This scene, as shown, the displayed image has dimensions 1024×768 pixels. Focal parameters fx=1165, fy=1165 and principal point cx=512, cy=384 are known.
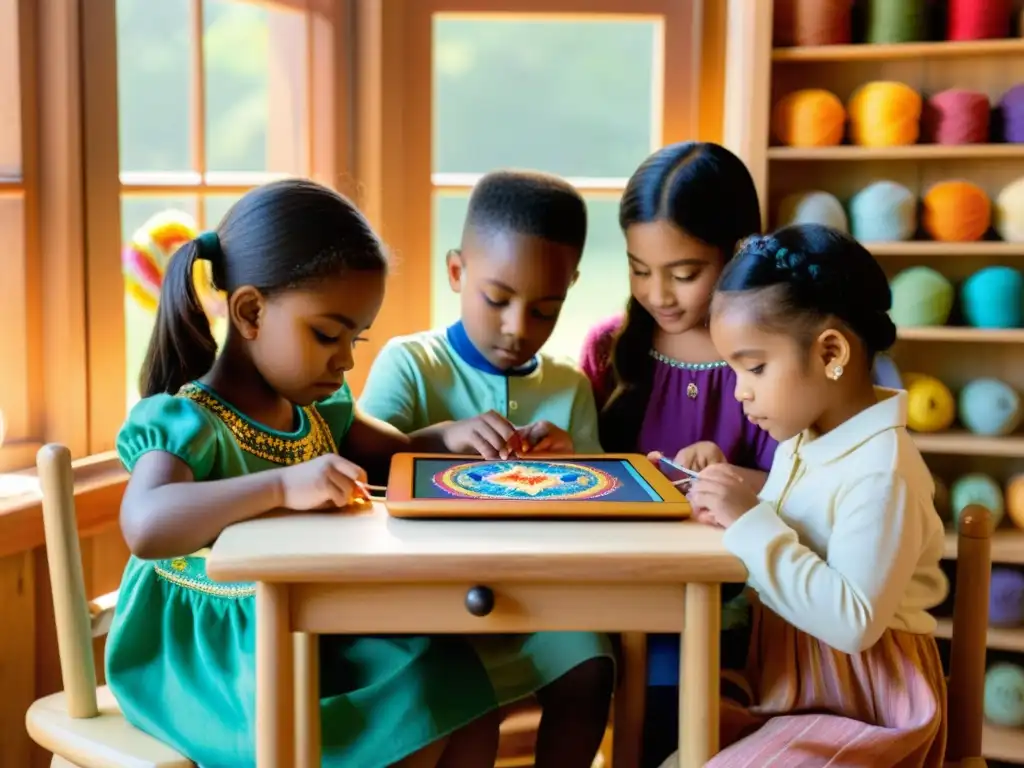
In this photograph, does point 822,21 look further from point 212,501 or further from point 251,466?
point 212,501

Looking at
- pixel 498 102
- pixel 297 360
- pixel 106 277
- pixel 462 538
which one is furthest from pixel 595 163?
pixel 462 538

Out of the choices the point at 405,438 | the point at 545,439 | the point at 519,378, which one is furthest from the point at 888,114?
the point at 405,438

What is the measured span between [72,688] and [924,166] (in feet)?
5.67

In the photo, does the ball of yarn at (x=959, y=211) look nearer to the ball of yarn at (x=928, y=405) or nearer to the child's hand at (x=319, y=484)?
the ball of yarn at (x=928, y=405)

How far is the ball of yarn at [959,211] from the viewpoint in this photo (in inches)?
82.4

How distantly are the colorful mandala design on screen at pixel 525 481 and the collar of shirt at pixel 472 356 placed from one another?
0.31 metres

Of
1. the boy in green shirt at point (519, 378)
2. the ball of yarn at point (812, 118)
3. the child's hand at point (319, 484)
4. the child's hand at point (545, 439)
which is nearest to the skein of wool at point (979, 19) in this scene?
the ball of yarn at point (812, 118)

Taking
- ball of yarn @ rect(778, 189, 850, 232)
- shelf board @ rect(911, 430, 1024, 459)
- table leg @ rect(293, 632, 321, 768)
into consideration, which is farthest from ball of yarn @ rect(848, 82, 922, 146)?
table leg @ rect(293, 632, 321, 768)

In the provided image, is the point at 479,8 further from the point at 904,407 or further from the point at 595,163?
the point at 904,407

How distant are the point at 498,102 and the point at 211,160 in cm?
60

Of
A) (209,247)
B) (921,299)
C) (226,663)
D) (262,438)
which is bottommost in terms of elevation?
(226,663)

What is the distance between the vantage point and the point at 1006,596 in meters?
2.13

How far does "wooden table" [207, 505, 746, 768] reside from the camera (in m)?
1.02

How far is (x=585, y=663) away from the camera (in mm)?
1406
